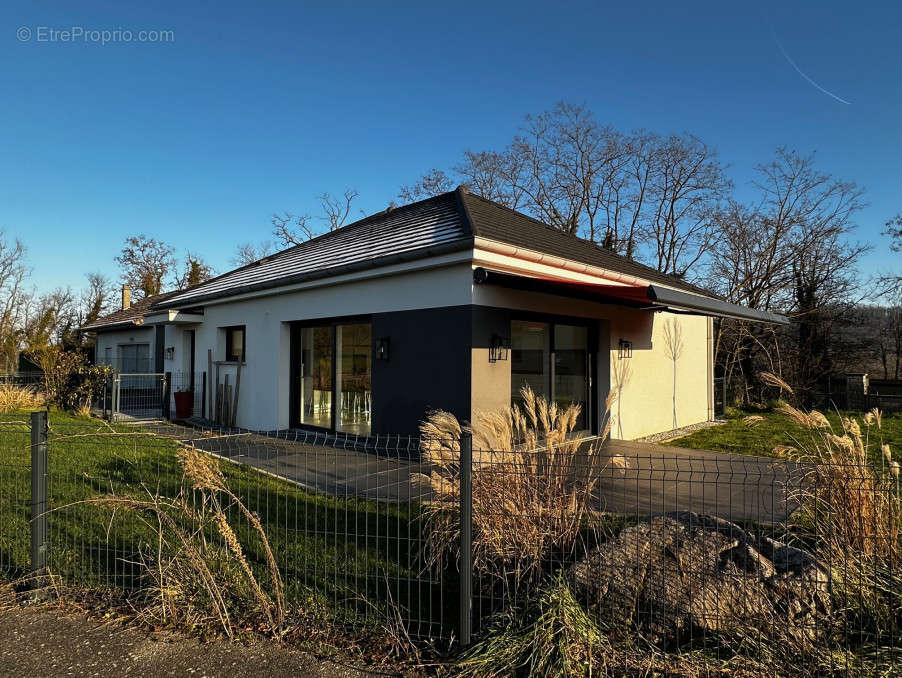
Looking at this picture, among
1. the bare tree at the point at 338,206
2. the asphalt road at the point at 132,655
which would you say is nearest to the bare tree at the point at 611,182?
the bare tree at the point at 338,206

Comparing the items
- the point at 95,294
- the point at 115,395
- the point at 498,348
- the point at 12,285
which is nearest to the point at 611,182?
the point at 498,348

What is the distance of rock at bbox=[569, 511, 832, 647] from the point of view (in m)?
3.02

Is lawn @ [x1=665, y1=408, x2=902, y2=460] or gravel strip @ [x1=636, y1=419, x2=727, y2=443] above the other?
lawn @ [x1=665, y1=408, x2=902, y2=460]

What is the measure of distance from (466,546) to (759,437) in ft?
34.2

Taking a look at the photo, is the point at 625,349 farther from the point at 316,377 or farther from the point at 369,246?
the point at 316,377

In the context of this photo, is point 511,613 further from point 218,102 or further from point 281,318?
point 218,102

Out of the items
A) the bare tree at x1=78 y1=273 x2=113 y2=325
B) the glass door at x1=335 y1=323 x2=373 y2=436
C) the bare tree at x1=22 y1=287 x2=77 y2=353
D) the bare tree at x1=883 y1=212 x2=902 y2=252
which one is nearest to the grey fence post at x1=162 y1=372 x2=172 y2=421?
the glass door at x1=335 y1=323 x2=373 y2=436

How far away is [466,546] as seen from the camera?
9.87 feet

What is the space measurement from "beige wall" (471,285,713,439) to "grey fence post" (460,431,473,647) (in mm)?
4541

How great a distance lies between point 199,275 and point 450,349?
106ft

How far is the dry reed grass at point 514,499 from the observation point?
3.77m

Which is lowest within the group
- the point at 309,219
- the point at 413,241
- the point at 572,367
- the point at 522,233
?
the point at 572,367

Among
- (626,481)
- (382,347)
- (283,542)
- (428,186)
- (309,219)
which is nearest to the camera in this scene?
(283,542)

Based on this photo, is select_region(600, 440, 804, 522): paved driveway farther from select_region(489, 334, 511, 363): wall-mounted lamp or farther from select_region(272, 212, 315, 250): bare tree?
select_region(272, 212, 315, 250): bare tree
